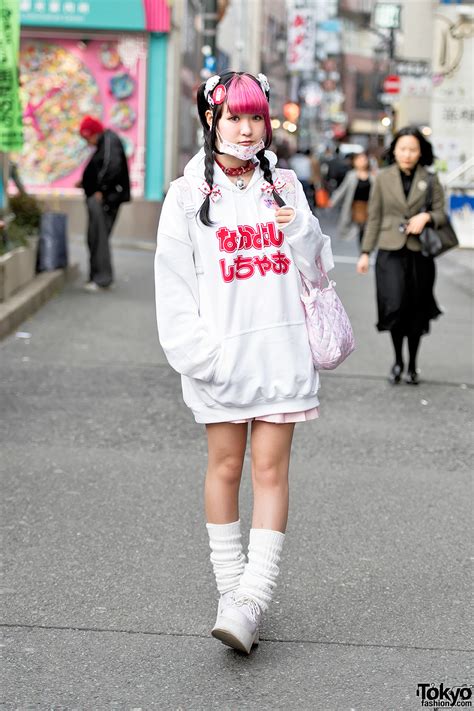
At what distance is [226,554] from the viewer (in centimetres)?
427

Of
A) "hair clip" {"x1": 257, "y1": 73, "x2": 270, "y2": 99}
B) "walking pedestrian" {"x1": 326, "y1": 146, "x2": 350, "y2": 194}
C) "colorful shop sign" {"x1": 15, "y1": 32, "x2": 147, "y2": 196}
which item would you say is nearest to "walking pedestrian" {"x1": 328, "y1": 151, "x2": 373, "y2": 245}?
"colorful shop sign" {"x1": 15, "y1": 32, "x2": 147, "y2": 196}

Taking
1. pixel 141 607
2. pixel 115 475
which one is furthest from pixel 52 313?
pixel 141 607

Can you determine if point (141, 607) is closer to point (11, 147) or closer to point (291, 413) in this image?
point (291, 413)

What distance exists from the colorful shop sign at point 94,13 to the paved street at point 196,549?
13.2 m

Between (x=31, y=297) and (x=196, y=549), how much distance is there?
23.9ft

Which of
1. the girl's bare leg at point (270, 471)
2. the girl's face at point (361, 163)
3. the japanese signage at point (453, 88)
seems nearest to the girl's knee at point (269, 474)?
the girl's bare leg at point (270, 471)

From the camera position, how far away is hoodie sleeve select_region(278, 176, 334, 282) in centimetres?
406

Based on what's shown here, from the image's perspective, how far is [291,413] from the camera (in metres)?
4.18

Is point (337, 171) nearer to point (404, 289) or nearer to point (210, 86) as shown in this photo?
point (404, 289)

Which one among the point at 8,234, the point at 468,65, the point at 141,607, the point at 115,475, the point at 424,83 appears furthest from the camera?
the point at 424,83

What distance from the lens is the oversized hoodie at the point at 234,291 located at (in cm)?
408

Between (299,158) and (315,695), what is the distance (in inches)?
1032

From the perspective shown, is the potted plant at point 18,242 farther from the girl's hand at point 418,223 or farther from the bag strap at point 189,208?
the bag strap at point 189,208

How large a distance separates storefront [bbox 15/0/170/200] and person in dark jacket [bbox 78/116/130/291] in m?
8.49
